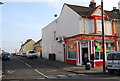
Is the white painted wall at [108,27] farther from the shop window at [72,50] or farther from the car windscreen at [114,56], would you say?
the car windscreen at [114,56]

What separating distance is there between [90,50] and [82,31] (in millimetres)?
2611

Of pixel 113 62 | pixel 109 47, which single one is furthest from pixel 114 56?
pixel 109 47

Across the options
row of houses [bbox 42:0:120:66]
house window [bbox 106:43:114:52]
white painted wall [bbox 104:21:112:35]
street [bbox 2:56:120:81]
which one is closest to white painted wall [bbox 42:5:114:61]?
row of houses [bbox 42:0:120:66]

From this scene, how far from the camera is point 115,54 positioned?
1506cm

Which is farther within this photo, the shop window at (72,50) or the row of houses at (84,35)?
the shop window at (72,50)

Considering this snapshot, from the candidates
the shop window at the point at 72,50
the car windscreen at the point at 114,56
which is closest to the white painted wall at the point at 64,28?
the shop window at the point at 72,50

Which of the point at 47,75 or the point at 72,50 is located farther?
the point at 72,50

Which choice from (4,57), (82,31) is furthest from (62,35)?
(4,57)

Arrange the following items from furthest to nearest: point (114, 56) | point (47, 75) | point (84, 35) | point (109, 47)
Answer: point (109, 47)
point (84, 35)
point (114, 56)
point (47, 75)

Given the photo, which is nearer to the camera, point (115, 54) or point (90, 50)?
point (115, 54)

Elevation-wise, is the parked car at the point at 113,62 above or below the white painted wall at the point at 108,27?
below

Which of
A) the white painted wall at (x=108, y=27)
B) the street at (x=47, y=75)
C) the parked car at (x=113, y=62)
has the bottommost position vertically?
the street at (x=47, y=75)

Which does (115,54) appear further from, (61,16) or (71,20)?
(61,16)

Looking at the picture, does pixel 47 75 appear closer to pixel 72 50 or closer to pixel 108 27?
pixel 72 50
